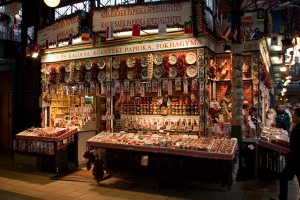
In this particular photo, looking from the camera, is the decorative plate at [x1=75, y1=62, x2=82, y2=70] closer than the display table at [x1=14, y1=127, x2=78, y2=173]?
No

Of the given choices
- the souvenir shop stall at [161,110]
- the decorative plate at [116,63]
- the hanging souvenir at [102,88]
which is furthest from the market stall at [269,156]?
the hanging souvenir at [102,88]

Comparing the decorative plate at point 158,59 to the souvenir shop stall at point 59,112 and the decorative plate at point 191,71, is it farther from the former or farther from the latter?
the souvenir shop stall at point 59,112

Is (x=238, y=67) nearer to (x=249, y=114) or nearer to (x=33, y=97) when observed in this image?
(x=249, y=114)

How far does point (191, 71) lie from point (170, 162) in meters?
2.75

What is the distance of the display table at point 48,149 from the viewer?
29.9 ft

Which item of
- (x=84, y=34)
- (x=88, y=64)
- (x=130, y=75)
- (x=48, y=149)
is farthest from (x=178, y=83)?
(x=48, y=149)

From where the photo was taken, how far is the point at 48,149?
29.8 ft

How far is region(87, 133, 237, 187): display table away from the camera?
6578 millimetres

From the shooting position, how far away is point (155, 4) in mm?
7828

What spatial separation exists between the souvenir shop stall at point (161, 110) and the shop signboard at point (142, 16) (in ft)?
0.09

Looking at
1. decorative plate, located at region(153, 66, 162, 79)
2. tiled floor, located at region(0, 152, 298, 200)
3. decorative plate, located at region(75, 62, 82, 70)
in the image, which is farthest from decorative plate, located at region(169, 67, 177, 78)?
decorative plate, located at region(75, 62, 82, 70)

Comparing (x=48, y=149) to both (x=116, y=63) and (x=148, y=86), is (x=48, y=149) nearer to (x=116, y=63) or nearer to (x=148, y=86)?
Answer: (x=116, y=63)

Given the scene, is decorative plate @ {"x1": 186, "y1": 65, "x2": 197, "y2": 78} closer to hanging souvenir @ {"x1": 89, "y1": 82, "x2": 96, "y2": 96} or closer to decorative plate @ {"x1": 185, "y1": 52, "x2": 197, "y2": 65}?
decorative plate @ {"x1": 185, "y1": 52, "x2": 197, "y2": 65}

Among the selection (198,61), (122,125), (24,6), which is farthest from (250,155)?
(24,6)
